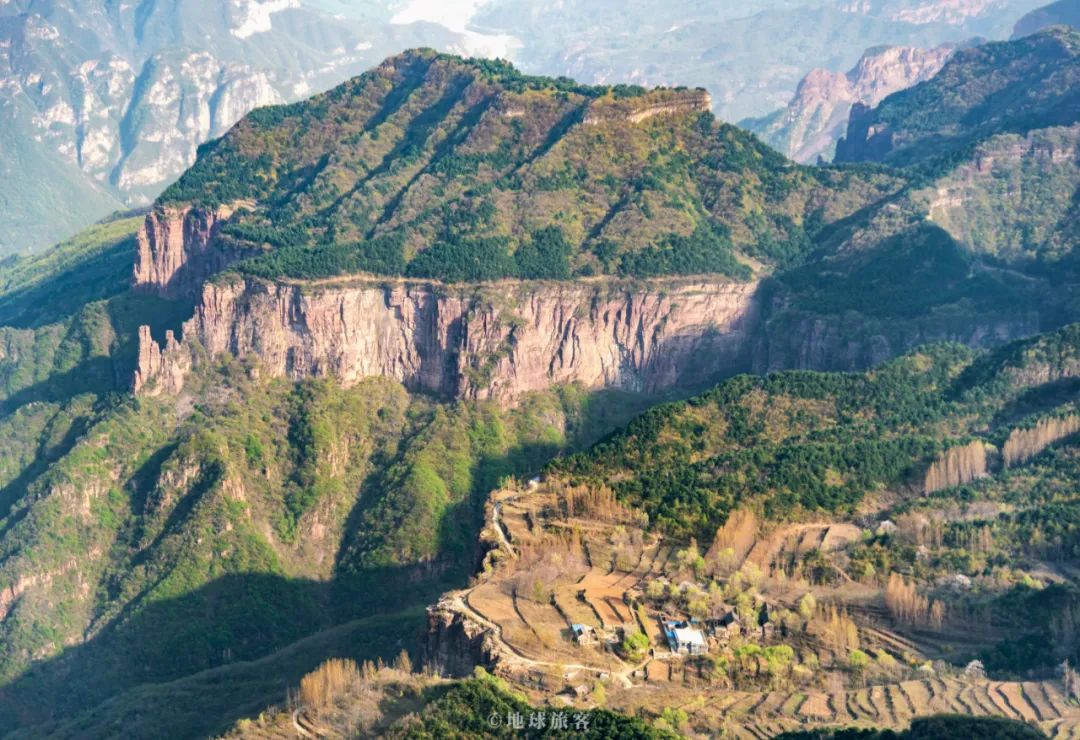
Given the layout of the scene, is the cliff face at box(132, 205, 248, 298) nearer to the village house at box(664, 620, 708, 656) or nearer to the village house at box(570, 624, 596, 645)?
the village house at box(570, 624, 596, 645)

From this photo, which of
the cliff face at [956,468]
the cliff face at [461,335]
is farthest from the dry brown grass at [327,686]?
the cliff face at [461,335]

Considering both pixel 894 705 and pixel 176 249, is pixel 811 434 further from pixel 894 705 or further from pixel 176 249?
pixel 176 249

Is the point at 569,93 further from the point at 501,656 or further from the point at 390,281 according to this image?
the point at 501,656

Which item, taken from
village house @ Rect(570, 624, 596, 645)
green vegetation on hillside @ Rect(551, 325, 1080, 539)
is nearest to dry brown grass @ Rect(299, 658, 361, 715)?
village house @ Rect(570, 624, 596, 645)

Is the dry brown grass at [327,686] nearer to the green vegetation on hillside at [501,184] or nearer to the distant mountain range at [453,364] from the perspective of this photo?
the distant mountain range at [453,364]

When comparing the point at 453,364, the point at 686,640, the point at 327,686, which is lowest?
the point at 327,686

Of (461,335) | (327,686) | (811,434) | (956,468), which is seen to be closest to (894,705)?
(327,686)

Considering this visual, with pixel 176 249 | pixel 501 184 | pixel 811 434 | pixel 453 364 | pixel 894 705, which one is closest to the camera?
pixel 894 705
